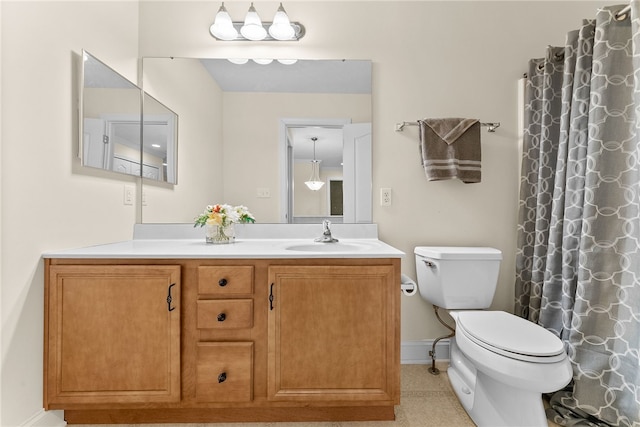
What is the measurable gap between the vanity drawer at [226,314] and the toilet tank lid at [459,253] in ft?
3.34

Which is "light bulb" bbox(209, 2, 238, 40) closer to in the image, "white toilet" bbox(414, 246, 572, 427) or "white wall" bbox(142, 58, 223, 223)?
"white wall" bbox(142, 58, 223, 223)

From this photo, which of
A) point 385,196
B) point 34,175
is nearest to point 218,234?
point 34,175

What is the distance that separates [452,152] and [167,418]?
6.55 ft

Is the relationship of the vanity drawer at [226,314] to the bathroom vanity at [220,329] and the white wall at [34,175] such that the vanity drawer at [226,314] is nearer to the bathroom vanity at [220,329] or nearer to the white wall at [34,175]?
the bathroom vanity at [220,329]

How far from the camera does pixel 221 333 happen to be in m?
1.27

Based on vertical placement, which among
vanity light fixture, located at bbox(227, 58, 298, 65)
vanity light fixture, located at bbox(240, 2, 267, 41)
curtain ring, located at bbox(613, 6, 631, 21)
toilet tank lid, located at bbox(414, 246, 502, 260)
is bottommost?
toilet tank lid, located at bbox(414, 246, 502, 260)

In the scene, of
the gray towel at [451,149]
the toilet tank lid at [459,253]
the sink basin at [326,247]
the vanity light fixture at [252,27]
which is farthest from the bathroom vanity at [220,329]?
the vanity light fixture at [252,27]

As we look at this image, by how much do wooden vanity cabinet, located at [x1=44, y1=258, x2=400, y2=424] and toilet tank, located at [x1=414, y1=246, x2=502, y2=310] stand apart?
0.51 m

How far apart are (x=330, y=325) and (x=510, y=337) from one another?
75cm

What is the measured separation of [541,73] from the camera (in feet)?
5.77

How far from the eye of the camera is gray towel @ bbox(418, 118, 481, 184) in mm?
1757

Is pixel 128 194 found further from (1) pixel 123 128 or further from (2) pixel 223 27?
(2) pixel 223 27

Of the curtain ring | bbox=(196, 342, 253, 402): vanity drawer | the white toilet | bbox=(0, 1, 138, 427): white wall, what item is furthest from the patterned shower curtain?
bbox=(0, 1, 138, 427): white wall

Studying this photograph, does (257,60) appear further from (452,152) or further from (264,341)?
(264,341)
